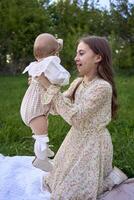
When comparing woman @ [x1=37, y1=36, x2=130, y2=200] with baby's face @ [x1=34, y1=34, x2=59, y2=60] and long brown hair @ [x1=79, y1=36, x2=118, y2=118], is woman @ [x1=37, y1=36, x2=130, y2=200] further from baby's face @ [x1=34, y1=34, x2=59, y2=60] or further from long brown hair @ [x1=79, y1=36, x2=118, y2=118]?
baby's face @ [x1=34, y1=34, x2=59, y2=60]

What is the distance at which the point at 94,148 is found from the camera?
3.23 m

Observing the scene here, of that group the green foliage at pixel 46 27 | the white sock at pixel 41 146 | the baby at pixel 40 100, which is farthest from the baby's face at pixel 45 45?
the green foliage at pixel 46 27

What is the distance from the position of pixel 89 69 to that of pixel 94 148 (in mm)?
471

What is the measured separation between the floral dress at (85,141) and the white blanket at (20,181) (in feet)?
0.65

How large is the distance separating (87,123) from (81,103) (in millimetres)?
124

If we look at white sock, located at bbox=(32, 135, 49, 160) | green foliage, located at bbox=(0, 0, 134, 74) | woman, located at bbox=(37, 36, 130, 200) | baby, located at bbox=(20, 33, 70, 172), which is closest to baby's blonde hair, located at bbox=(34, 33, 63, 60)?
baby, located at bbox=(20, 33, 70, 172)

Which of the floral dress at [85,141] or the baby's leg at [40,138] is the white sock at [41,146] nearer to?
the baby's leg at [40,138]

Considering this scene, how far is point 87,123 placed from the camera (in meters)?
3.22

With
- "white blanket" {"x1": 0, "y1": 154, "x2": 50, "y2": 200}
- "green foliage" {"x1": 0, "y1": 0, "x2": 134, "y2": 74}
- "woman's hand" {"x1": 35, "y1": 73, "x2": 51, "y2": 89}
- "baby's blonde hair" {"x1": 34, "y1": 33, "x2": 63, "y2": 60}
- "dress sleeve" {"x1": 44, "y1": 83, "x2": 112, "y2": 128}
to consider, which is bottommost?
"green foliage" {"x1": 0, "y1": 0, "x2": 134, "y2": 74}

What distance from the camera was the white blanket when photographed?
3.42 m

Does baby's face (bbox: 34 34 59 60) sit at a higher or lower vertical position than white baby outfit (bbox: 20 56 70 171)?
higher

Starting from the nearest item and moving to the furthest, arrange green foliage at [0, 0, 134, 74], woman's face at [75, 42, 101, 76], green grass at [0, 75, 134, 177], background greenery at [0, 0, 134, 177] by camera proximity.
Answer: woman's face at [75, 42, 101, 76] < green grass at [0, 75, 134, 177] < background greenery at [0, 0, 134, 177] < green foliage at [0, 0, 134, 74]

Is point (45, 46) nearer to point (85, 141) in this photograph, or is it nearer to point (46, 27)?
point (85, 141)

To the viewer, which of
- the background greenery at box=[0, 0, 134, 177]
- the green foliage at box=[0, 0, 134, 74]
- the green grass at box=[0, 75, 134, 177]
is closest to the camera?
the green grass at box=[0, 75, 134, 177]
